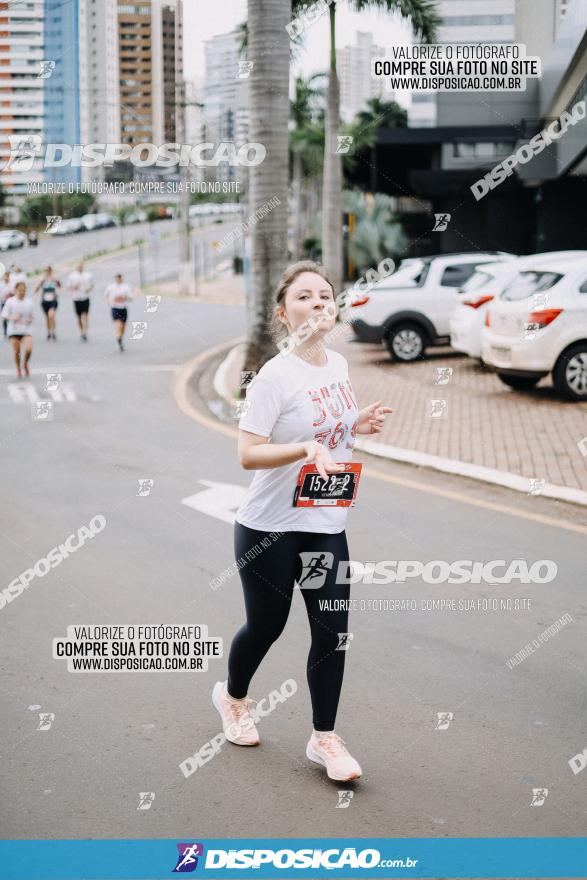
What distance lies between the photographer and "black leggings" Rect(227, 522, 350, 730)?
4.04 metres

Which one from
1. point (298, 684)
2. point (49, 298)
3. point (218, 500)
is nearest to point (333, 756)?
point (298, 684)

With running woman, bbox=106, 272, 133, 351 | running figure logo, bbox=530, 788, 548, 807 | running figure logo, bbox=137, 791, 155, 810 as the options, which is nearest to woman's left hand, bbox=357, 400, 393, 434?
running figure logo, bbox=530, 788, 548, 807

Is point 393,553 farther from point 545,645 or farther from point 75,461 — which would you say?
point 75,461

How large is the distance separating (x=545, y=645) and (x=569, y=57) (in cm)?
1689

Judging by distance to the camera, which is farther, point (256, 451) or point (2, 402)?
point (2, 402)

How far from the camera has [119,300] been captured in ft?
68.2

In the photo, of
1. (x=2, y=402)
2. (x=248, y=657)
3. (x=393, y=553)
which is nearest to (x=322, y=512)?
(x=248, y=657)

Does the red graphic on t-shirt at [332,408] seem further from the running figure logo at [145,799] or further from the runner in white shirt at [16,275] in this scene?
the runner in white shirt at [16,275]

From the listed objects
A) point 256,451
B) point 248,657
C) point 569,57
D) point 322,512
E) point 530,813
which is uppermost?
point 569,57

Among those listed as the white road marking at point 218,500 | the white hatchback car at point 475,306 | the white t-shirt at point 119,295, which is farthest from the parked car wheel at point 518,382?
the white t-shirt at point 119,295

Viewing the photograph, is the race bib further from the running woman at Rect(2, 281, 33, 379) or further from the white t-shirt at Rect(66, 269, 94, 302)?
the white t-shirt at Rect(66, 269, 94, 302)

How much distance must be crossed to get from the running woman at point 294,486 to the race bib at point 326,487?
6cm

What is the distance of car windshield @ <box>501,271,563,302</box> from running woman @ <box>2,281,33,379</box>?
7.49m

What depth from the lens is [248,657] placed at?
435cm
